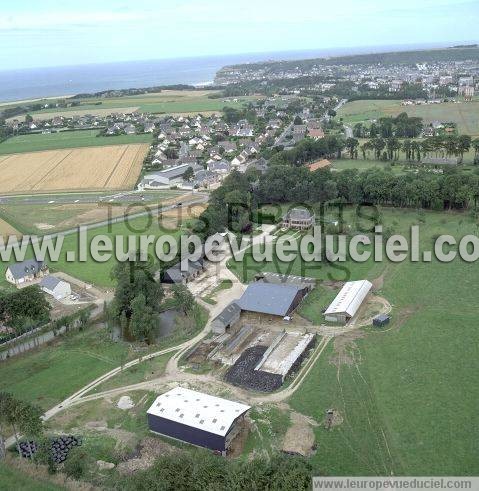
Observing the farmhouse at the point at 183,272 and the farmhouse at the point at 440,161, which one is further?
the farmhouse at the point at 440,161

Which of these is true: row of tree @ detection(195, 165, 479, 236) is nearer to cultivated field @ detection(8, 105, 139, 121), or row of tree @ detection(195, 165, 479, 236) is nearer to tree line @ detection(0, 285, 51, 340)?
tree line @ detection(0, 285, 51, 340)

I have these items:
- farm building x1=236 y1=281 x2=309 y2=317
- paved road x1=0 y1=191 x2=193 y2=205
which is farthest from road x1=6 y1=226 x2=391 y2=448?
paved road x1=0 y1=191 x2=193 y2=205

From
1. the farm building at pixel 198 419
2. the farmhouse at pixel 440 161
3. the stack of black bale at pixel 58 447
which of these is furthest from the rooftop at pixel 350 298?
the farmhouse at pixel 440 161

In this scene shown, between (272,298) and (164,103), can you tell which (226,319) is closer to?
(272,298)

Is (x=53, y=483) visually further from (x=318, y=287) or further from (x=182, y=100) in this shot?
(x=182, y=100)

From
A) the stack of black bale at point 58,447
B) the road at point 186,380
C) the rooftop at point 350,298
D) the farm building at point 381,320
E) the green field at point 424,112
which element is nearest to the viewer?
the stack of black bale at point 58,447

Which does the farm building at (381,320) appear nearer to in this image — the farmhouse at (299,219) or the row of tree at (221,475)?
the row of tree at (221,475)
